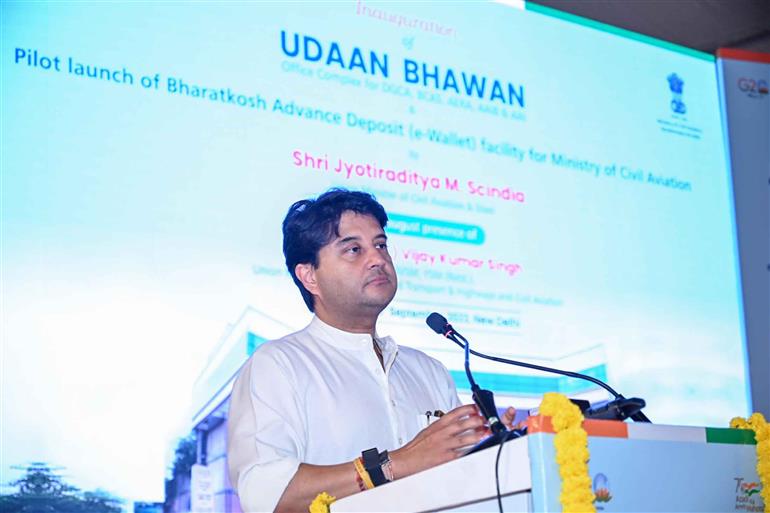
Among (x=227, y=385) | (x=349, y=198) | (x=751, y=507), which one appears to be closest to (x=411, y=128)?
(x=349, y=198)

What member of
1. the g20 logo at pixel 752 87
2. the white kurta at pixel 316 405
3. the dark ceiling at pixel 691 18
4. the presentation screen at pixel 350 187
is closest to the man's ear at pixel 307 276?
the white kurta at pixel 316 405

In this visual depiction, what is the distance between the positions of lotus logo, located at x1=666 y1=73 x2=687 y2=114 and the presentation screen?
0.02 metres

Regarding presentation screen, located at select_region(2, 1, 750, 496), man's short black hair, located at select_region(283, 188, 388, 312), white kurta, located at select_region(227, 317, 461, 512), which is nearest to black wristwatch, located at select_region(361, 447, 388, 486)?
white kurta, located at select_region(227, 317, 461, 512)

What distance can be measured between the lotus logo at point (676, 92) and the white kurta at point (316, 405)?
235cm

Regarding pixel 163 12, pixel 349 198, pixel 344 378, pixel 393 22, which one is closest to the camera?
pixel 344 378

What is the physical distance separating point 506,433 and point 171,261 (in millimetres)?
1935

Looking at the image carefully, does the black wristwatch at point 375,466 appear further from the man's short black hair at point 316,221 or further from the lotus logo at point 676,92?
the lotus logo at point 676,92

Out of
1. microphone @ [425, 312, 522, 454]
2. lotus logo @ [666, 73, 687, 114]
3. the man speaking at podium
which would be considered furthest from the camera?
lotus logo @ [666, 73, 687, 114]

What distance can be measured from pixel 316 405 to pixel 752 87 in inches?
134

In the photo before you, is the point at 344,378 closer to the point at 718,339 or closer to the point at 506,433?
the point at 506,433

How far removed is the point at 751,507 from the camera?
1.75 metres

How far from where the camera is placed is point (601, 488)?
1524 millimetres

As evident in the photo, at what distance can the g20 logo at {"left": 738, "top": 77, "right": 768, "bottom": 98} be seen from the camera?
5008 millimetres

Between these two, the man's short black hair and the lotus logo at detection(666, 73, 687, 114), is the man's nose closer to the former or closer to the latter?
the man's short black hair
